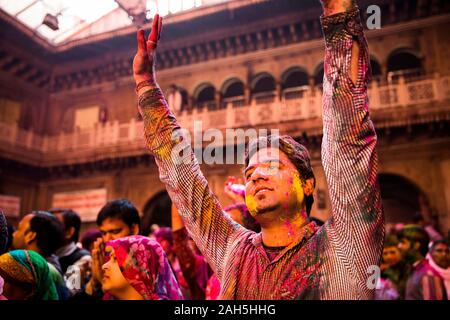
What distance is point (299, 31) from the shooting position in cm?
1098

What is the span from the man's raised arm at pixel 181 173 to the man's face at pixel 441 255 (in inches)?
130

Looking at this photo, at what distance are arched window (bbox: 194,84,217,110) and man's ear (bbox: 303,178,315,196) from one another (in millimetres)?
10802

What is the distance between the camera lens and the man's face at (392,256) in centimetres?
454

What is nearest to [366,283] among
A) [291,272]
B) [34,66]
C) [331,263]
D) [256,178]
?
[331,263]

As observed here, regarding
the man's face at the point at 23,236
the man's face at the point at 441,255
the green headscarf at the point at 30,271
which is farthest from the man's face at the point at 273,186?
the man's face at the point at 441,255

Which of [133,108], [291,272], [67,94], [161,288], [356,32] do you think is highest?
[67,94]

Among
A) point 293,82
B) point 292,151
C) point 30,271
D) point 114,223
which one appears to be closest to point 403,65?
point 293,82

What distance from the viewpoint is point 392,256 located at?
15.1 ft

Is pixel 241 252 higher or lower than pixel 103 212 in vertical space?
lower

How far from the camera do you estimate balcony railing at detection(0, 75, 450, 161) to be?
Answer: 9328 mm

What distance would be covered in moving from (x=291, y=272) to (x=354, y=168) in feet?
1.31

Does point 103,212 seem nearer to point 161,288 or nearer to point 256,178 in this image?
point 161,288

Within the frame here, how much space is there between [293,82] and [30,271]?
10477mm

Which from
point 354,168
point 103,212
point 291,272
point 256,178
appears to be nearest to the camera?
point 354,168
